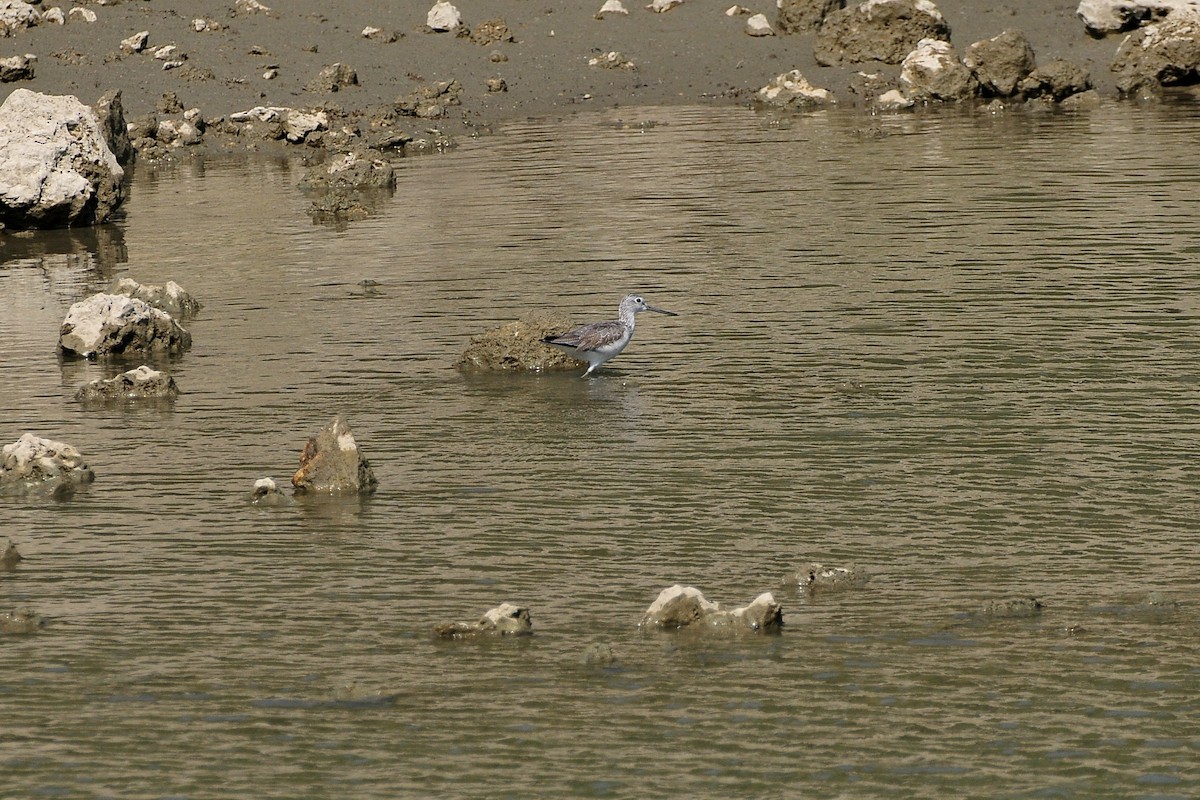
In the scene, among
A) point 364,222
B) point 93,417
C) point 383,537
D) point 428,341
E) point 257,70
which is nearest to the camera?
point 383,537

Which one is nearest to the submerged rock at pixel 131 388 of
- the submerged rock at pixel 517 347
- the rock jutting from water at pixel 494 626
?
the submerged rock at pixel 517 347

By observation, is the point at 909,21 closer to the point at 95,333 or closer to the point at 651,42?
the point at 651,42

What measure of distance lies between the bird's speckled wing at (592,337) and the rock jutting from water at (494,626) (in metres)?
7.73

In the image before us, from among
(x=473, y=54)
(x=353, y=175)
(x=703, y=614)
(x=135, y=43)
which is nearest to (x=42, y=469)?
(x=703, y=614)

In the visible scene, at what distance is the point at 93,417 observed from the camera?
19.3 meters

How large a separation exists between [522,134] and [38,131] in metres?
13.0

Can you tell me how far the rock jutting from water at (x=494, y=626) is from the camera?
12.5 meters

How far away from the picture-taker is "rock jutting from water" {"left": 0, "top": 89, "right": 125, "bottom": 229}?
31.9 m

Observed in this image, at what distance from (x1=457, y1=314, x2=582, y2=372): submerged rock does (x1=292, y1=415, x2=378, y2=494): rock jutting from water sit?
4681 millimetres

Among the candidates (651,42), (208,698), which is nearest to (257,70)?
(651,42)

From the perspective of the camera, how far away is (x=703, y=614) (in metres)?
12.6

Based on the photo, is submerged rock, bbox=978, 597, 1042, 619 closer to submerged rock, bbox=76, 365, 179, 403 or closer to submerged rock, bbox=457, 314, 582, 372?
submerged rock, bbox=457, 314, 582, 372

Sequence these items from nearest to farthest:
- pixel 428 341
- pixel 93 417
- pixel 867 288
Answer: pixel 93 417
pixel 428 341
pixel 867 288

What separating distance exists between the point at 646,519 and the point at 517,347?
606 centimetres
